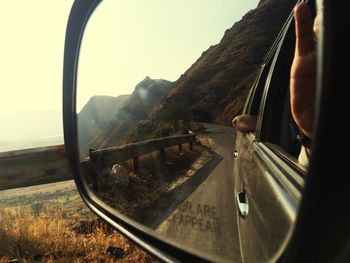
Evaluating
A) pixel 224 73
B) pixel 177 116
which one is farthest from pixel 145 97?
pixel 224 73

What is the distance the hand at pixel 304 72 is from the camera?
954mm

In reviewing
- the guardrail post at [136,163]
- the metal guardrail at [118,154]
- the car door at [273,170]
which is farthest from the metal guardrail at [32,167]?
the car door at [273,170]

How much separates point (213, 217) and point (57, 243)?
252 cm

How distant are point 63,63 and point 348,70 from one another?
7.08 feet

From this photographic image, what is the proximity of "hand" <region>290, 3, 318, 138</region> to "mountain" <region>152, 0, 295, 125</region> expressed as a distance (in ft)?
3.52

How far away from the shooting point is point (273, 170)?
1624 millimetres

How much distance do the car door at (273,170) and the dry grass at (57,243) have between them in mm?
2268

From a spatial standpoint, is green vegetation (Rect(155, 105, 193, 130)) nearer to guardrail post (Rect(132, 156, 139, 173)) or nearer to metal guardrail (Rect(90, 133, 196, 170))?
metal guardrail (Rect(90, 133, 196, 170))

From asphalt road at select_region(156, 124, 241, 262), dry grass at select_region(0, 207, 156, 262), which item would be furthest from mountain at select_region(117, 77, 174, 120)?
dry grass at select_region(0, 207, 156, 262)

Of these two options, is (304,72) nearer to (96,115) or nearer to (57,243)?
(96,115)

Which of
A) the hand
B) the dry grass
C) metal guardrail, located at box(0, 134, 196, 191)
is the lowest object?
the dry grass

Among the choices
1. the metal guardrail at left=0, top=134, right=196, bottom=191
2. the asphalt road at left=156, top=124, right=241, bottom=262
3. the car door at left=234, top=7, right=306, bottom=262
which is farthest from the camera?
the metal guardrail at left=0, top=134, right=196, bottom=191

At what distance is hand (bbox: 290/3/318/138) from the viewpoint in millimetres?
954

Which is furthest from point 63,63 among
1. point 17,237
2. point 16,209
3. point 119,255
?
point 16,209
